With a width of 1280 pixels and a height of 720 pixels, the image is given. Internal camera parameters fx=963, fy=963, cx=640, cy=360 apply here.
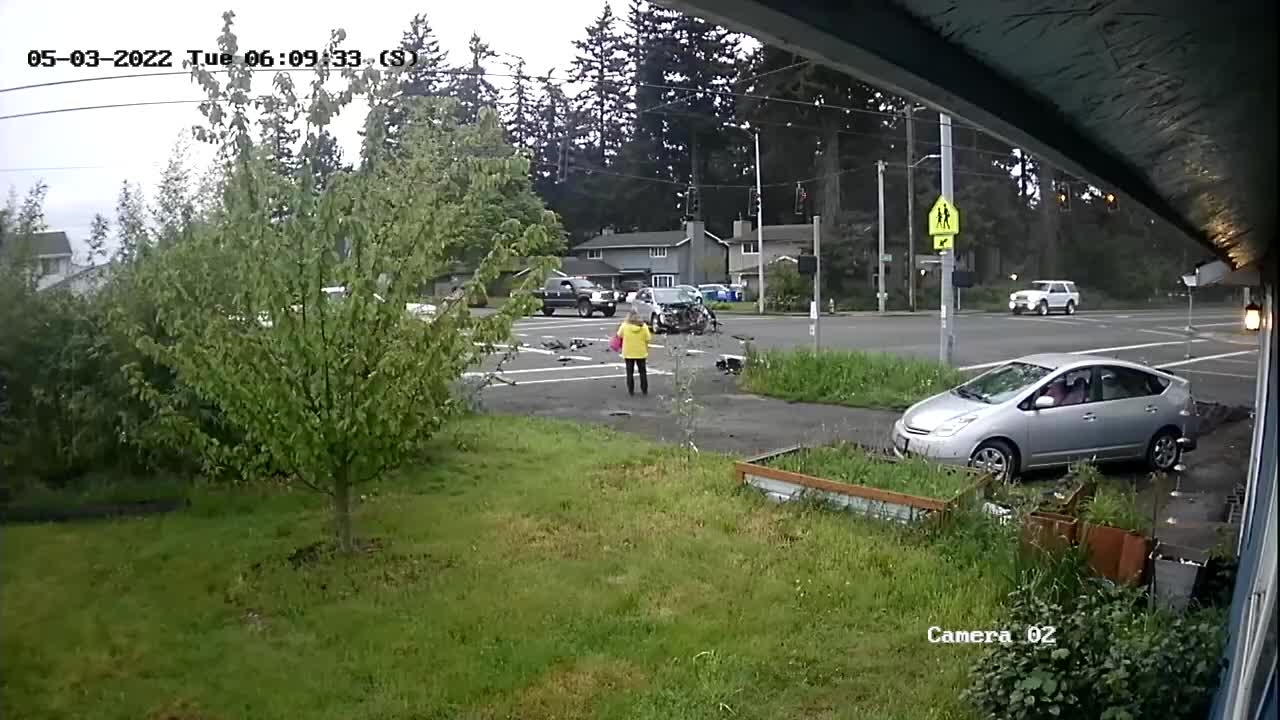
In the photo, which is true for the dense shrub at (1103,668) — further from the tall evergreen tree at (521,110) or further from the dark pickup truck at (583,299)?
the dark pickup truck at (583,299)

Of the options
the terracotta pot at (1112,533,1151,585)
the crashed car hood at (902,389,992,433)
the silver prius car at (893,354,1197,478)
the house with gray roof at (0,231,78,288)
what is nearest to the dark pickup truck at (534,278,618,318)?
the crashed car hood at (902,389,992,433)

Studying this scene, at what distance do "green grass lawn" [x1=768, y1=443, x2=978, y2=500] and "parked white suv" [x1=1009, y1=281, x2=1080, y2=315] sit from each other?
5.50m

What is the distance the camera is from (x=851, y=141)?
10.4 metres

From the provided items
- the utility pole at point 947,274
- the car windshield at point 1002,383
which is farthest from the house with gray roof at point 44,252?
the utility pole at point 947,274

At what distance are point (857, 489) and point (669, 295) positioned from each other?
22.7 feet

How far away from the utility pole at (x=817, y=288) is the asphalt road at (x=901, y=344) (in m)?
0.13

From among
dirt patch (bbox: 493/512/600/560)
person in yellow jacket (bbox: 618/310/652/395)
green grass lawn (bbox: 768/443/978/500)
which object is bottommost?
dirt patch (bbox: 493/512/600/560)

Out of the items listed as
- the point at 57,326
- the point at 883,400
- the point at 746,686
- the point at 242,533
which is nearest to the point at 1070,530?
the point at 746,686

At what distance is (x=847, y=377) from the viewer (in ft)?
31.8

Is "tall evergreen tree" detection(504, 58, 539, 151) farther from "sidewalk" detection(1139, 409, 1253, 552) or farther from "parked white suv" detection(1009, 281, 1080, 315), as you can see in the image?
"parked white suv" detection(1009, 281, 1080, 315)

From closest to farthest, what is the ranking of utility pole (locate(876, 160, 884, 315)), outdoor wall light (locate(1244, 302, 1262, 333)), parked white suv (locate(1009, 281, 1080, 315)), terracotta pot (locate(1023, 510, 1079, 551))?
terracotta pot (locate(1023, 510, 1079, 551)) → outdoor wall light (locate(1244, 302, 1262, 333)) → parked white suv (locate(1009, 281, 1080, 315)) → utility pole (locate(876, 160, 884, 315))

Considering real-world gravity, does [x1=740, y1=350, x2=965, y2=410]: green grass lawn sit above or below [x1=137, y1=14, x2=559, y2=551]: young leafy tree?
below

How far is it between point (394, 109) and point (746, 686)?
273cm

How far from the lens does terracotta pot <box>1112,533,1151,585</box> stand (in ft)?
12.4
